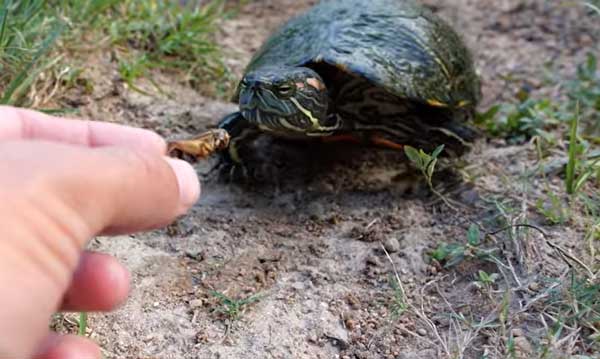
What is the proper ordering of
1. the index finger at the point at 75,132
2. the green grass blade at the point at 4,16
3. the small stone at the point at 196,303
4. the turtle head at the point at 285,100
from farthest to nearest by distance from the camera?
the green grass blade at the point at 4,16 < the turtle head at the point at 285,100 < the small stone at the point at 196,303 < the index finger at the point at 75,132

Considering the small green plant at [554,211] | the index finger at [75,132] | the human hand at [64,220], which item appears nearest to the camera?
the human hand at [64,220]

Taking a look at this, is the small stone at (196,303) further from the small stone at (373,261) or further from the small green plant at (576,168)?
the small green plant at (576,168)

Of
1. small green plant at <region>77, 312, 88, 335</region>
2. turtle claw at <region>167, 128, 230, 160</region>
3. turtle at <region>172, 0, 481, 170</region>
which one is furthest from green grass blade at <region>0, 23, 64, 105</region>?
small green plant at <region>77, 312, 88, 335</region>


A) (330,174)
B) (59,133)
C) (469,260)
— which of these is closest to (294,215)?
(330,174)

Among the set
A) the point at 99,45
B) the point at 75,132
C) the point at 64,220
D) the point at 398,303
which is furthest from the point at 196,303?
the point at 99,45

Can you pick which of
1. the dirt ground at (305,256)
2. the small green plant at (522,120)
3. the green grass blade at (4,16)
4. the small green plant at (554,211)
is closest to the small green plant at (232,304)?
the dirt ground at (305,256)

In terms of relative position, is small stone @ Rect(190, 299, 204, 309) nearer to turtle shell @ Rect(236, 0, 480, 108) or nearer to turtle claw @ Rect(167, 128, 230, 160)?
turtle claw @ Rect(167, 128, 230, 160)

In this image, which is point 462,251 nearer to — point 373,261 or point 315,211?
point 373,261

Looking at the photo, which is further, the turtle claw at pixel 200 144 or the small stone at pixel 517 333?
the turtle claw at pixel 200 144

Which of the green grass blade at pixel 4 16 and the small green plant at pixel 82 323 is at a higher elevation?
the green grass blade at pixel 4 16

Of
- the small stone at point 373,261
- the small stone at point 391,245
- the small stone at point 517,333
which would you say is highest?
the small stone at point 517,333
